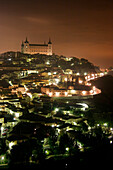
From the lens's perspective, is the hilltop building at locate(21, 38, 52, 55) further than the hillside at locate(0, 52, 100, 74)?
Yes

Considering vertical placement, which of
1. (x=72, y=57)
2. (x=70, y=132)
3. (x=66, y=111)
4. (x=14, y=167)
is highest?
(x=72, y=57)

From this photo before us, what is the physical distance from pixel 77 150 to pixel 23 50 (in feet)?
128

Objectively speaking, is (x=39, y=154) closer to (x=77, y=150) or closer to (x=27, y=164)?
(x=27, y=164)

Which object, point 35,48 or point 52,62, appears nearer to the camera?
point 52,62

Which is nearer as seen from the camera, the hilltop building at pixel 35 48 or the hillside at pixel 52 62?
the hillside at pixel 52 62

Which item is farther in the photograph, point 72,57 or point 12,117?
point 72,57

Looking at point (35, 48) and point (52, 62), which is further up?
point (35, 48)

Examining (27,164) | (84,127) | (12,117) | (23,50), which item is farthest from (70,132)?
(23,50)

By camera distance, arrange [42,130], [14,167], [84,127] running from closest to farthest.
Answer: [14,167], [42,130], [84,127]

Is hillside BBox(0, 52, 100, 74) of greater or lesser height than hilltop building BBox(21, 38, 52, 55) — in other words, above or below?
below

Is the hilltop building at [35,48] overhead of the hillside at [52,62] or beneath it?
overhead

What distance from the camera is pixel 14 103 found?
13383mm

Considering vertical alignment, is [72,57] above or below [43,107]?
above

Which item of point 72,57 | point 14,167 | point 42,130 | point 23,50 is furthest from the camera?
point 23,50
